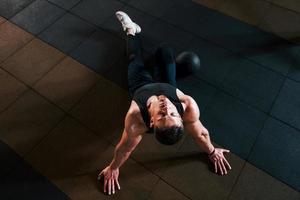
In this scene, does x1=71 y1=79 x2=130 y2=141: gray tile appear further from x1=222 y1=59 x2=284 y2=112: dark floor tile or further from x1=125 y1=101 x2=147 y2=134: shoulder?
x1=222 y1=59 x2=284 y2=112: dark floor tile

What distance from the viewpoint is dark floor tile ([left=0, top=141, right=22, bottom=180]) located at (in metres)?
3.02

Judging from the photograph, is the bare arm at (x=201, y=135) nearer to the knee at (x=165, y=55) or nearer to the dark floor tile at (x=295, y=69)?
the knee at (x=165, y=55)

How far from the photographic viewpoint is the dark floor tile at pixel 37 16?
13.3ft

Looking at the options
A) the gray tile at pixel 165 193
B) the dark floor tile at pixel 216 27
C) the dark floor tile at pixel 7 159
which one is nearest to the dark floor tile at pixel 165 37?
the dark floor tile at pixel 216 27

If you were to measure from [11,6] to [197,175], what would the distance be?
11.1 ft

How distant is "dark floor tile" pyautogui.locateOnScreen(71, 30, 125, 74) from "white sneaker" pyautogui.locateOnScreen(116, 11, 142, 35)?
27 cm

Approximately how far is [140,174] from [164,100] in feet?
3.25

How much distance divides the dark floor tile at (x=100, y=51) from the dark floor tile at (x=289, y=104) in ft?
6.22

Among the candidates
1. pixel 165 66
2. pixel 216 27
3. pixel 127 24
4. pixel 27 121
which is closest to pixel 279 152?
pixel 165 66

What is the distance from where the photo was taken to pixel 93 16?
4.14m

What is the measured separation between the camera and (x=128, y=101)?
11.2ft

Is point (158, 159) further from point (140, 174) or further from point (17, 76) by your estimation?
point (17, 76)

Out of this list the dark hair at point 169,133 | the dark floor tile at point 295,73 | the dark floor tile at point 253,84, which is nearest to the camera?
the dark hair at point 169,133

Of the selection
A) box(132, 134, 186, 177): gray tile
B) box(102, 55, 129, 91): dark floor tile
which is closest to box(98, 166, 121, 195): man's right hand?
box(132, 134, 186, 177): gray tile
